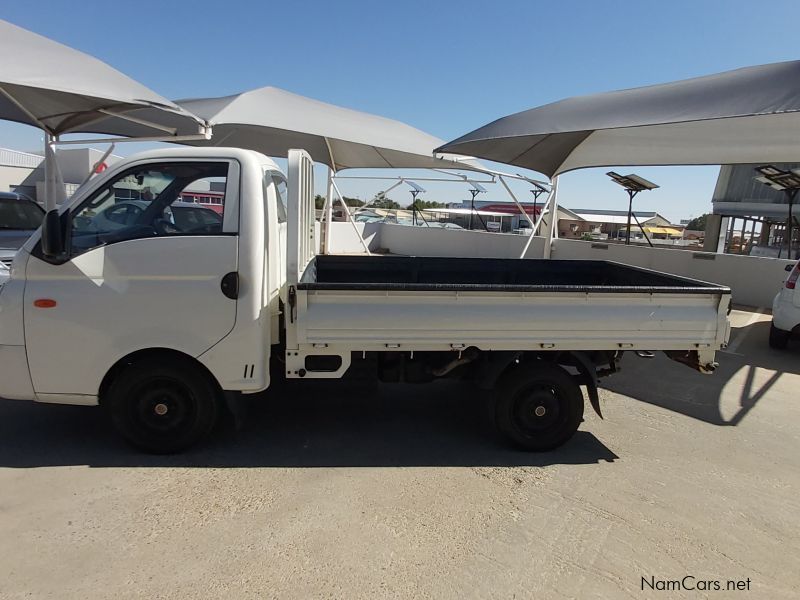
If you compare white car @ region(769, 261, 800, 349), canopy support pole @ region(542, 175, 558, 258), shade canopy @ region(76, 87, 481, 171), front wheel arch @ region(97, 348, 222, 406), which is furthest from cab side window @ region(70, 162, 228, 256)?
canopy support pole @ region(542, 175, 558, 258)

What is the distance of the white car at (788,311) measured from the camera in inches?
288

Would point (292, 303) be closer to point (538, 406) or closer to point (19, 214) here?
point (538, 406)

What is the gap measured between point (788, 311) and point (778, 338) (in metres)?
0.54

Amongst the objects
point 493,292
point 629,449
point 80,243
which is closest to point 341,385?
point 493,292

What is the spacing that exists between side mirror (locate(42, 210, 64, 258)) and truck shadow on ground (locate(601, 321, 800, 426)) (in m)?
5.34

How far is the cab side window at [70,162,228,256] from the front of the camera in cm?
355

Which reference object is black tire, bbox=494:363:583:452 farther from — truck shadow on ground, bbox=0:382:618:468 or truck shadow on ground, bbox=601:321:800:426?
truck shadow on ground, bbox=601:321:800:426

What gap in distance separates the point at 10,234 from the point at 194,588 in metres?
7.35

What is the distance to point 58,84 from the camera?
6.39m

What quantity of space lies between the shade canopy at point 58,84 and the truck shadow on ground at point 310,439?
405 centimetres

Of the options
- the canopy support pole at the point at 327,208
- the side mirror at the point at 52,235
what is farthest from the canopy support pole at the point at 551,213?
the side mirror at the point at 52,235

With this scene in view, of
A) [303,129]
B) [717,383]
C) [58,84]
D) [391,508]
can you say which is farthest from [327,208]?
[391,508]

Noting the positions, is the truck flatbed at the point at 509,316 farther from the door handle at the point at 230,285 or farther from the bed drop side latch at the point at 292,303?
the door handle at the point at 230,285

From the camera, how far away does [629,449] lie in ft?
14.0
